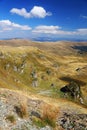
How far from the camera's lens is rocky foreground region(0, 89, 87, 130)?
42.2m

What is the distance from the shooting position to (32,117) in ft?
151

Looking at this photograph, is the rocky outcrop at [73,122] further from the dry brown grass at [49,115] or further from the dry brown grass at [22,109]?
the dry brown grass at [22,109]

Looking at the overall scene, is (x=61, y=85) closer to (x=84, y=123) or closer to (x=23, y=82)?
(x=23, y=82)

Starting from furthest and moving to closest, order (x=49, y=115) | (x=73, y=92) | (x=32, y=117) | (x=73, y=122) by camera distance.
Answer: (x=73, y=92), (x=49, y=115), (x=73, y=122), (x=32, y=117)

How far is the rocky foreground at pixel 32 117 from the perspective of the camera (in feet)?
138

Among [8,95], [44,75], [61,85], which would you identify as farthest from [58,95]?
[8,95]

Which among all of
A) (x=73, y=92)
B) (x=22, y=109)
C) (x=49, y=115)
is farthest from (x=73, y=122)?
(x=73, y=92)

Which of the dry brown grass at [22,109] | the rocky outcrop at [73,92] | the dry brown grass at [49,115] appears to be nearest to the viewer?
the dry brown grass at [22,109]

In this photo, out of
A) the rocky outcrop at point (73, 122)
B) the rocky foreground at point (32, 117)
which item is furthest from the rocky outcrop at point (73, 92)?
the rocky outcrop at point (73, 122)

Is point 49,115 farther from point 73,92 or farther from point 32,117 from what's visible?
point 73,92

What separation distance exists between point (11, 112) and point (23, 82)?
123019 mm

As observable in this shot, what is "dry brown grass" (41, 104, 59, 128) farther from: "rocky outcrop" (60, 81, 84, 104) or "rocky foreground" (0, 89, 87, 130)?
"rocky outcrop" (60, 81, 84, 104)

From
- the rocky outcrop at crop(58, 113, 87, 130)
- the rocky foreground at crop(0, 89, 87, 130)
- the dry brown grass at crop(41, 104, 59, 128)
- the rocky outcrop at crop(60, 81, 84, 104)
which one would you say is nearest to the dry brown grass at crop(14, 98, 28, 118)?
the rocky foreground at crop(0, 89, 87, 130)

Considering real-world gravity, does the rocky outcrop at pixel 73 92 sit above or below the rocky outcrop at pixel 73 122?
below
